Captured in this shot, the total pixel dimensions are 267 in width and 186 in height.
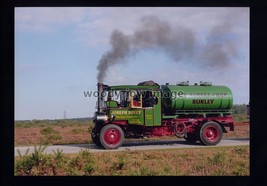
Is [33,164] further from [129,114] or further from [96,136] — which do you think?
[129,114]

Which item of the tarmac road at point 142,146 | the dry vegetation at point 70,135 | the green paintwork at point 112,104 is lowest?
the tarmac road at point 142,146

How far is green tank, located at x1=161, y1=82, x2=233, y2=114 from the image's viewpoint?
15.3 meters

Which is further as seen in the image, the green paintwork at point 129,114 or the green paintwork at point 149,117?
the green paintwork at point 149,117

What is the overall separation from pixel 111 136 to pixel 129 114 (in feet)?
2.72

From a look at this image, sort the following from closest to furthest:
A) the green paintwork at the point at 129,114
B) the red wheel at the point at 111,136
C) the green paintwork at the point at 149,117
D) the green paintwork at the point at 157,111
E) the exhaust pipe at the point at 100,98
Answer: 1. the exhaust pipe at the point at 100,98
2. the red wheel at the point at 111,136
3. the green paintwork at the point at 129,114
4. the green paintwork at the point at 149,117
5. the green paintwork at the point at 157,111

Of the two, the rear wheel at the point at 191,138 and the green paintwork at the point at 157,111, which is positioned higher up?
the green paintwork at the point at 157,111

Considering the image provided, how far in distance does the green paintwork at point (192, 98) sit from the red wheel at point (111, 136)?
1734 millimetres

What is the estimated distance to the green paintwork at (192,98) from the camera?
15297 mm

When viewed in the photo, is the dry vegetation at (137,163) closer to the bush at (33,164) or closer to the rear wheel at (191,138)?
the bush at (33,164)

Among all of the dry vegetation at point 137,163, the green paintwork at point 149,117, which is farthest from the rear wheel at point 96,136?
the green paintwork at point 149,117

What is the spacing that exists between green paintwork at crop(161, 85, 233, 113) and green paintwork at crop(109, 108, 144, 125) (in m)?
0.97

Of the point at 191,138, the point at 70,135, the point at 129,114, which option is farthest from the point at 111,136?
the point at 70,135
